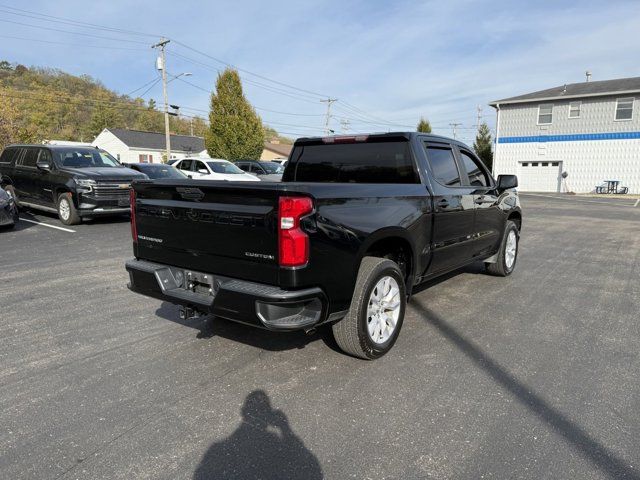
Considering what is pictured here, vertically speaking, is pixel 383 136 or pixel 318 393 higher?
pixel 383 136

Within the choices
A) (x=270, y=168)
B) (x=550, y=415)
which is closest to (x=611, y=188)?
(x=270, y=168)

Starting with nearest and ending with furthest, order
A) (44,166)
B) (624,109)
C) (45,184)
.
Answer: (44,166)
(45,184)
(624,109)

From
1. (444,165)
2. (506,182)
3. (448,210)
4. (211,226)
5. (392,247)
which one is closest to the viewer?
(211,226)

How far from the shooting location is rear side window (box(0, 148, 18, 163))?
1268 centimetres

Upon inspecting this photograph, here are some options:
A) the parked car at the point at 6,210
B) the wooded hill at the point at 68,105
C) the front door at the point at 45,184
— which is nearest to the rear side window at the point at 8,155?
the front door at the point at 45,184

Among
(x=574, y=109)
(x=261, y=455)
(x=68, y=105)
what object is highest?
(x=68, y=105)

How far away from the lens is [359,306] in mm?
3551

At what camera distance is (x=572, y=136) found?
30.2m

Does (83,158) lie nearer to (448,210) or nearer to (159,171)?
(159,171)

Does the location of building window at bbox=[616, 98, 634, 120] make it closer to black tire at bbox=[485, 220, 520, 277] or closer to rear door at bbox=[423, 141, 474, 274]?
black tire at bbox=[485, 220, 520, 277]

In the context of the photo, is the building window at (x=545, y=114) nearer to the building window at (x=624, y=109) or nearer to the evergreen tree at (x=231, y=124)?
the building window at (x=624, y=109)

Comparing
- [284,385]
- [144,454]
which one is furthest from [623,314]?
[144,454]

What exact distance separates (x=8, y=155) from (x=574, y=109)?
3117 cm

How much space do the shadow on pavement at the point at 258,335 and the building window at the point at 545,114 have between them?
105 ft
